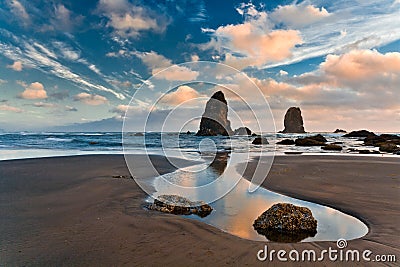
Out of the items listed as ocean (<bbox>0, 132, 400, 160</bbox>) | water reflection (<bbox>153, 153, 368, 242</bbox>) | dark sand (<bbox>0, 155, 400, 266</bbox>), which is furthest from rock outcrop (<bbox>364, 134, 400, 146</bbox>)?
water reflection (<bbox>153, 153, 368, 242</bbox>)

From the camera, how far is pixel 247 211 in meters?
6.68

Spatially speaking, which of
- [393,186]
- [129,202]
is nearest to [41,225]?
[129,202]

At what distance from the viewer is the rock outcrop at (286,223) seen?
16.9 ft

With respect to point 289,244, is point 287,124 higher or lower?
higher

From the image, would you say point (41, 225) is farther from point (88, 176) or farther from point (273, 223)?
point (88, 176)

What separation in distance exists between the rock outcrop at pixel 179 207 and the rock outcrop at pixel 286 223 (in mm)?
1374

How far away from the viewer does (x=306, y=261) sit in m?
4.07

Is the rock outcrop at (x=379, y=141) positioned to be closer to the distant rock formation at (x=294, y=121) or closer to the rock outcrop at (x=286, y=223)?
the rock outcrop at (x=286, y=223)

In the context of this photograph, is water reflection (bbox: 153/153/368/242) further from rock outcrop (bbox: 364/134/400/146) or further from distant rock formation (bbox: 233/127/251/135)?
rock outcrop (bbox: 364/134/400/146)

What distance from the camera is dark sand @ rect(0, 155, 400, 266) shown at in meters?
4.09

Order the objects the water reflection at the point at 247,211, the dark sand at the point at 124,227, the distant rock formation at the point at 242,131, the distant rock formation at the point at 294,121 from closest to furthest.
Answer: the dark sand at the point at 124,227 < the water reflection at the point at 247,211 < the distant rock formation at the point at 242,131 < the distant rock formation at the point at 294,121

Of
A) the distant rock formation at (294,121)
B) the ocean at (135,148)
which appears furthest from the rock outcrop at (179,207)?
the distant rock formation at (294,121)

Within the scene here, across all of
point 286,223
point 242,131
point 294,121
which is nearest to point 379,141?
point 242,131

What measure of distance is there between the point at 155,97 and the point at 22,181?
20.2 feet
